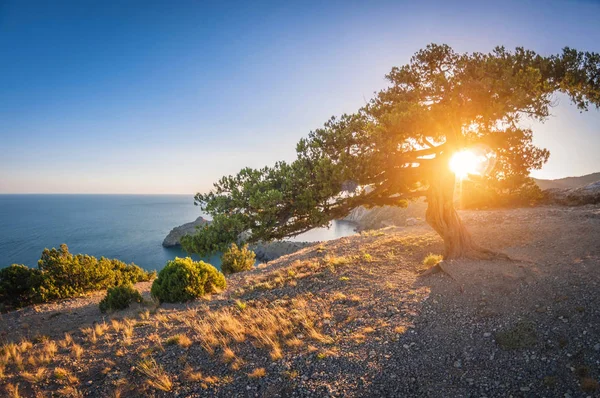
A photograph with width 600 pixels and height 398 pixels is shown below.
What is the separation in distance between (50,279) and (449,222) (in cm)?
2486

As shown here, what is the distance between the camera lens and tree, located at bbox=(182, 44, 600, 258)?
7.82 metres

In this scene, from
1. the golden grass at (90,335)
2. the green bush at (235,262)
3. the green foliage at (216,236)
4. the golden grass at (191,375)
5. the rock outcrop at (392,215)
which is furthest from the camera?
the rock outcrop at (392,215)

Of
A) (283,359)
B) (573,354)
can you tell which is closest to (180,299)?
(283,359)

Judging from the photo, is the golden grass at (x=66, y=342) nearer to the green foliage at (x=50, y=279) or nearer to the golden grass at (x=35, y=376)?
the golden grass at (x=35, y=376)

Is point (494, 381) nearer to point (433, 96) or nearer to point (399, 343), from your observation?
point (399, 343)

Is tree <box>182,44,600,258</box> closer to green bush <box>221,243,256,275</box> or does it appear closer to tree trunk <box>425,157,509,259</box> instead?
tree trunk <box>425,157,509,259</box>

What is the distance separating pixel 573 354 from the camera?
5.21m

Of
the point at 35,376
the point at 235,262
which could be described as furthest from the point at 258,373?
the point at 235,262

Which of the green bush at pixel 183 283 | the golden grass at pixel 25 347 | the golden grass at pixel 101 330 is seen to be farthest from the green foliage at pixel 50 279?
the golden grass at pixel 101 330

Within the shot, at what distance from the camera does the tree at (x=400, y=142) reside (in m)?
7.82

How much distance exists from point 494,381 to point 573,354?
173 centimetres

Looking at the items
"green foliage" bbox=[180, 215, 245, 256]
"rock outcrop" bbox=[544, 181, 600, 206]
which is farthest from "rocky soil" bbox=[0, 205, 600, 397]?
"rock outcrop" bbox=[544, 181, 600, 206]

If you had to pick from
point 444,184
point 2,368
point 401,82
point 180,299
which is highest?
point 401,82

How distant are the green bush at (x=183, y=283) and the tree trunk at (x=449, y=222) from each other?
11.7 metres
